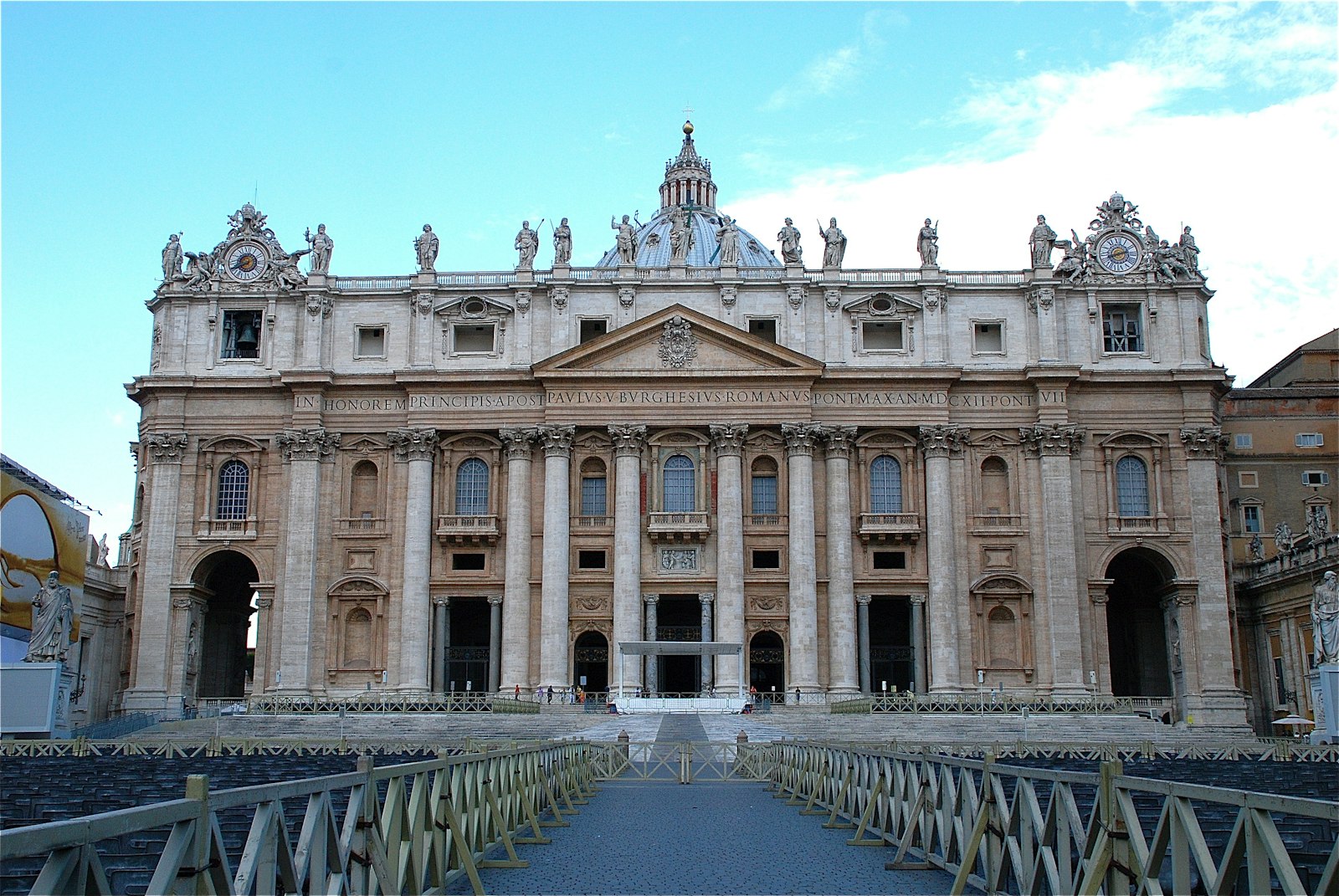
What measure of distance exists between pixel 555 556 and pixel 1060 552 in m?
22.8

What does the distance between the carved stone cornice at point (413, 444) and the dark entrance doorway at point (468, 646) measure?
6.83 metres

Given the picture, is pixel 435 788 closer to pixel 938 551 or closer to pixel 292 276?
pixel 938 551

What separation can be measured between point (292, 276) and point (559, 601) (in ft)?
68.2

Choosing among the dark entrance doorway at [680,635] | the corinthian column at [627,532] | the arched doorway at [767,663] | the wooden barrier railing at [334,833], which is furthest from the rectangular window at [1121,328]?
the wooden barrier railing at [334,833]

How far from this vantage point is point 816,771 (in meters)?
22.6

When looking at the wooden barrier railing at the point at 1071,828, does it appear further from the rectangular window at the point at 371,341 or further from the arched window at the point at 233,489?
the arched window at the point at 233,489

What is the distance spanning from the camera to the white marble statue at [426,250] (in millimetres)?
65312

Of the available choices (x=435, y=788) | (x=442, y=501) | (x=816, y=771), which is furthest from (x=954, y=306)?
(x=435, y=788)

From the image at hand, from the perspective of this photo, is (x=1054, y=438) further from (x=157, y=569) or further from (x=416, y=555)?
(x=157, y=569)

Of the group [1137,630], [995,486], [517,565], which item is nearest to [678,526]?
[517,565]

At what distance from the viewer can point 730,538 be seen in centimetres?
6078

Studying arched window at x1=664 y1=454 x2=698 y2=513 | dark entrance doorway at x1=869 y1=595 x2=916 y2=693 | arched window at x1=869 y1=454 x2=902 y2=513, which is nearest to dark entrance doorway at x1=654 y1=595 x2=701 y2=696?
arched window at x1=664 y1=454 x2=698 y2=513

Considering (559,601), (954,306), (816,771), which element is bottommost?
(816,771)

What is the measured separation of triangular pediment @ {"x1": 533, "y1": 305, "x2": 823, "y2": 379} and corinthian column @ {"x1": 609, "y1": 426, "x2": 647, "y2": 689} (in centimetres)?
301
